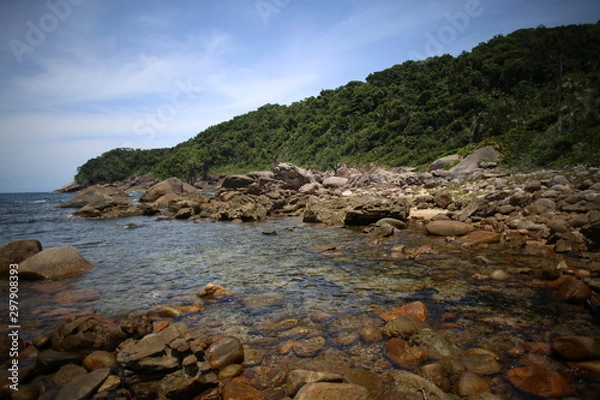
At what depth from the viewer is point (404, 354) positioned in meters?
3.97

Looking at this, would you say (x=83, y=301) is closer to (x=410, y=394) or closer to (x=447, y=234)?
(x=410, y=394)

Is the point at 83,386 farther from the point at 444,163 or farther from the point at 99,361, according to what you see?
the point at 444,163

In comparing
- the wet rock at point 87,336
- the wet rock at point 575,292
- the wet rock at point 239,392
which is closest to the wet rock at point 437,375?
the wet rock at point 239,392

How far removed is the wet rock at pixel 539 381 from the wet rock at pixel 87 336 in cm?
540

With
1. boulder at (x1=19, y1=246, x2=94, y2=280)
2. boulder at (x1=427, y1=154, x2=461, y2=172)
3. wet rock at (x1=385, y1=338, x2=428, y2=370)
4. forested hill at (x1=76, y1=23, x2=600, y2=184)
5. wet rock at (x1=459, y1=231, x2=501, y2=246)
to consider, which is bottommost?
wet rock at (x1=459, y1=231, x2=501, y2=246)

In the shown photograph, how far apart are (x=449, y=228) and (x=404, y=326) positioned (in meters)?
8.04

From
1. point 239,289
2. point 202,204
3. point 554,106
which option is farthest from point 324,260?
point 554,106

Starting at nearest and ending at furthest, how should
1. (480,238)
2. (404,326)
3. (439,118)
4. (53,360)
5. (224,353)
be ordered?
(53,360)
(224,353)
(404,326)
(480,238)
(439,118)

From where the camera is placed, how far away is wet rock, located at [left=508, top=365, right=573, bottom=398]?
318 centimetres

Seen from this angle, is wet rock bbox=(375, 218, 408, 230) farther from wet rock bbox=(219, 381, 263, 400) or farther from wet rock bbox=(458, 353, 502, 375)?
wet rock bbox=(219, 381, 263, 400)

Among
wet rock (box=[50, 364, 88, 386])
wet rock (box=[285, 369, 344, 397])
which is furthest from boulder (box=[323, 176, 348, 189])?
wet rock (box=[50, 364, 88, 386])

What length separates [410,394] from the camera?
3.14 meters

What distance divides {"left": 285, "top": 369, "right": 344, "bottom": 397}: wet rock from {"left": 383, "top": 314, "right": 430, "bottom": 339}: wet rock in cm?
142

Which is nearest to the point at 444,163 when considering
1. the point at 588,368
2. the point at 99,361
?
the point at 588,368
